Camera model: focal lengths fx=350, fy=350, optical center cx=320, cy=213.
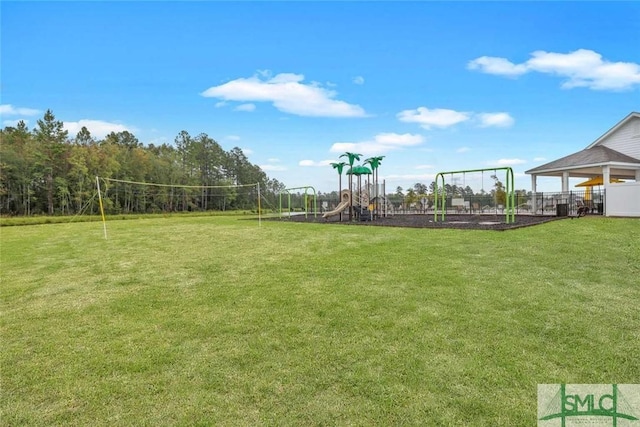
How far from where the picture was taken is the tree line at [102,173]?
3228 centimetres

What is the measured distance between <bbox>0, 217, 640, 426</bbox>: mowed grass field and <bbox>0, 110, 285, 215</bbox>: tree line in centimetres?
2028

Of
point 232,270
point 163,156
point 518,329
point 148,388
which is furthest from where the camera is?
point 163,156

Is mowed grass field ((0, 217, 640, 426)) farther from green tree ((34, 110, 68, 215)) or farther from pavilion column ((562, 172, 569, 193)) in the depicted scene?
green tree ((34, 110, 68, 215))

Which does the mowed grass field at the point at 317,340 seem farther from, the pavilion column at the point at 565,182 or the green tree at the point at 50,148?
the green tree at the point at 50,148

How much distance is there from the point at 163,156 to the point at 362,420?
52194mm

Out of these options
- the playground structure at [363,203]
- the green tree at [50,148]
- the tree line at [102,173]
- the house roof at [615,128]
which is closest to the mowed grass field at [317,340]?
the playground structure at [363,203]

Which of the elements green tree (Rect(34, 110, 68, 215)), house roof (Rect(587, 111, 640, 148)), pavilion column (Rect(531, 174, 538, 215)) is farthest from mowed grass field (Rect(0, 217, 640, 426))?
green tree (Rect(34, 110, 68, 215))

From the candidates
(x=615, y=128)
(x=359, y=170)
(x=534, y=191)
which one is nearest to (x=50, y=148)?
(x=359, y=170)

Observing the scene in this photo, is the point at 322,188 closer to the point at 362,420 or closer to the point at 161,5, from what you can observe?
the point at 161,5

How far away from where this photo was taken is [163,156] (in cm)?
4850

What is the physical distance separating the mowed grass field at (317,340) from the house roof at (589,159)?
12.6m

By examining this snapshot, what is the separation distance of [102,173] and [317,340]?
3983 centimetres

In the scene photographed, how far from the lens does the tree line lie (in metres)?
32.3

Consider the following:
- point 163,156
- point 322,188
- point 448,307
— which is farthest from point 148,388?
point 163,156
